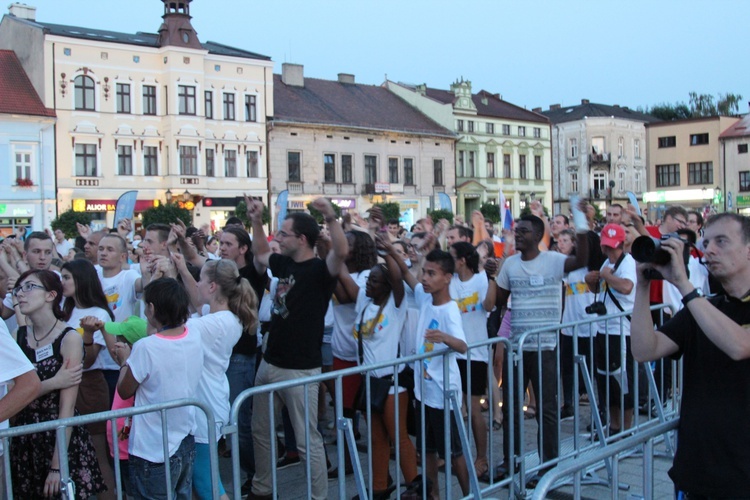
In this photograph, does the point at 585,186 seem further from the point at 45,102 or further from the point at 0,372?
the point at 0,372

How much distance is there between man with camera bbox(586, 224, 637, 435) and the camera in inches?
246

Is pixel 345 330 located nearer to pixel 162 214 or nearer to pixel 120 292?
pixel 120 292

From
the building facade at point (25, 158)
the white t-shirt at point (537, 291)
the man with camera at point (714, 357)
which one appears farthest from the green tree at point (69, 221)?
the man with camera at point (714, 357)

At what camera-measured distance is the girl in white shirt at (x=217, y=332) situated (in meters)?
4.60

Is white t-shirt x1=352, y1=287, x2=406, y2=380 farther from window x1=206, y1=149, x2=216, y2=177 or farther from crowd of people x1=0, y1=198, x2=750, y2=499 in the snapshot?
window x1=206, y1=149, x2=216, y2=177

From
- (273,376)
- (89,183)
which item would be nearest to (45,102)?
Result: (89,183)

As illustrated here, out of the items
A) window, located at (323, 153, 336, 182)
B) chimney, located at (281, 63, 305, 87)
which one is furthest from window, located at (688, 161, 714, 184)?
chimney, located at (281, 63, 305, 87)

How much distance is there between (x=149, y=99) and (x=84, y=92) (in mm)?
3220

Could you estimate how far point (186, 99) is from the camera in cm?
3903

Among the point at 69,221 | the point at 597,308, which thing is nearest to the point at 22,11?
the point at 69,221

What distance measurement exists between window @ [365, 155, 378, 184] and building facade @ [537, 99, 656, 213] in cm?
2276

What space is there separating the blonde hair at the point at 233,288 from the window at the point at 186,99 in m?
35.7

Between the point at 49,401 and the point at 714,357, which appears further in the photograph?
the point at 49,401

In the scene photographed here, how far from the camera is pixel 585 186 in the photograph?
63.8 metres
